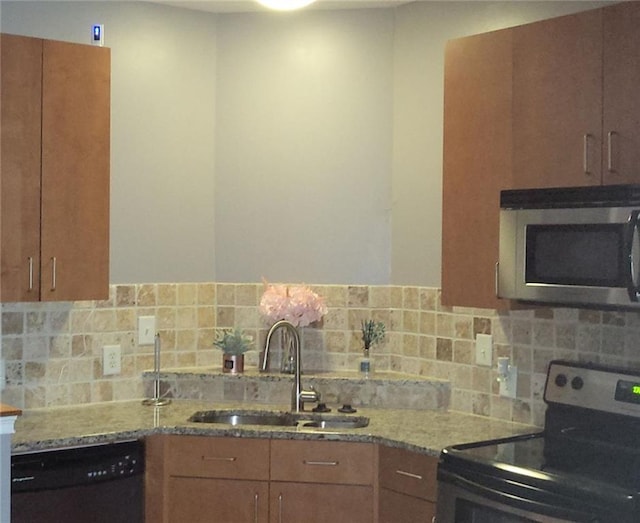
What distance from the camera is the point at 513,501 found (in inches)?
92.7

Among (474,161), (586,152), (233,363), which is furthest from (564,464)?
(233,363)

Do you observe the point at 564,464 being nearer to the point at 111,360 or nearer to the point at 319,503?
the point at 319,503

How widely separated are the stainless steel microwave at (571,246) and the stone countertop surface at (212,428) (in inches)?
23.2

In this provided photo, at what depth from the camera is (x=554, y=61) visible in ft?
8.80

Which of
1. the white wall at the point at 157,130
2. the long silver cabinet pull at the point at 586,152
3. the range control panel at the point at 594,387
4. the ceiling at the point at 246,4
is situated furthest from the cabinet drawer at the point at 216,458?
the ceiling at the point at 246,4

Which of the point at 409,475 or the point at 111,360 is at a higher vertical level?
the point at 111,360

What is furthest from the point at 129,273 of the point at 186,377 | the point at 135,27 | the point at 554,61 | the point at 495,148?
the point at 554,61

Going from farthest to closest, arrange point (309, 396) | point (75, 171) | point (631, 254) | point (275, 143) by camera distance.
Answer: point (275, 143)
point (309, 396)
point (75, 171)
point (631, 254)

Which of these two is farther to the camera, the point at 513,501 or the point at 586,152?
the point at 586,152

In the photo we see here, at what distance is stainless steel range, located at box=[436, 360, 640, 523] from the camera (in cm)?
224

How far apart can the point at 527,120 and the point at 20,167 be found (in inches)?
70.5

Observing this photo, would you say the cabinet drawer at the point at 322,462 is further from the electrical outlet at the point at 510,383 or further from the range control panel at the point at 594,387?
the range control panel at the point at 594,387

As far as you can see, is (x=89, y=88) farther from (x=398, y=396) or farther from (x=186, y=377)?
(x=398, y=396)

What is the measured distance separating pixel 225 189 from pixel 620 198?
1877 millimetres
